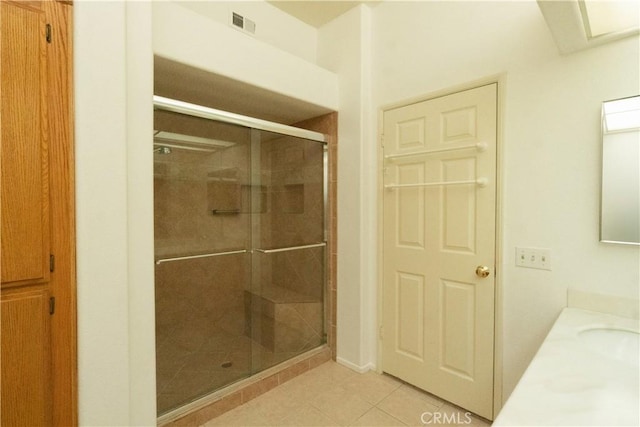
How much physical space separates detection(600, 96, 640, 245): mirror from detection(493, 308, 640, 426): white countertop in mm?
551

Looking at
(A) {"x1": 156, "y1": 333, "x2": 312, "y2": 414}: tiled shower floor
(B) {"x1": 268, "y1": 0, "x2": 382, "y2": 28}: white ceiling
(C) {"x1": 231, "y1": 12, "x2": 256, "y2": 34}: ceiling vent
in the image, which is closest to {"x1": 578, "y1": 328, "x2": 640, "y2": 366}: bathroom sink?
(A) {"x1": 156, "y1": 333, "x2": 312, "y2": 414}: tiled shower floor

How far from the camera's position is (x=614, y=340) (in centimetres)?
130

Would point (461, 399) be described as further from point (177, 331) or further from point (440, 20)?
point (440, 20)

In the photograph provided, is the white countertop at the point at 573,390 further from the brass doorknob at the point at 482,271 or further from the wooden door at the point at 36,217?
the wooden door at the point at 36,217

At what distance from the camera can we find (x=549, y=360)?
99 cm

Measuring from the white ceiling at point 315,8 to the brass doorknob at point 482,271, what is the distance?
208cm

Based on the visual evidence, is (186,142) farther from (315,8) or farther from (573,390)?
(573,390)

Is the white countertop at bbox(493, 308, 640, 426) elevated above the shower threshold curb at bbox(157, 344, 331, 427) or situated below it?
above

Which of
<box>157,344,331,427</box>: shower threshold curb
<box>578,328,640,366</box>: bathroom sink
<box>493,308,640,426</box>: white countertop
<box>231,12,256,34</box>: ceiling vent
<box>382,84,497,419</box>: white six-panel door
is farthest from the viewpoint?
<box>231,12,256,34</box>: ceiling vent

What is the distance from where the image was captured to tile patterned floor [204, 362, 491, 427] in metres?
1.82

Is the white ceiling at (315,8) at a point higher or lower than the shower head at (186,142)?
higher

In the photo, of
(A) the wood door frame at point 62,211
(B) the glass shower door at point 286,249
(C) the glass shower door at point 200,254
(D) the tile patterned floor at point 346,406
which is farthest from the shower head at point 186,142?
(D) the tile patterned floor at point 346,406

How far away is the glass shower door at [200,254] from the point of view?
1.92m

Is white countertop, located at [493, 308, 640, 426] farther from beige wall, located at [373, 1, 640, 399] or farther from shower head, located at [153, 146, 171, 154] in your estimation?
shower head, located at [153, 146, 171, 154]
